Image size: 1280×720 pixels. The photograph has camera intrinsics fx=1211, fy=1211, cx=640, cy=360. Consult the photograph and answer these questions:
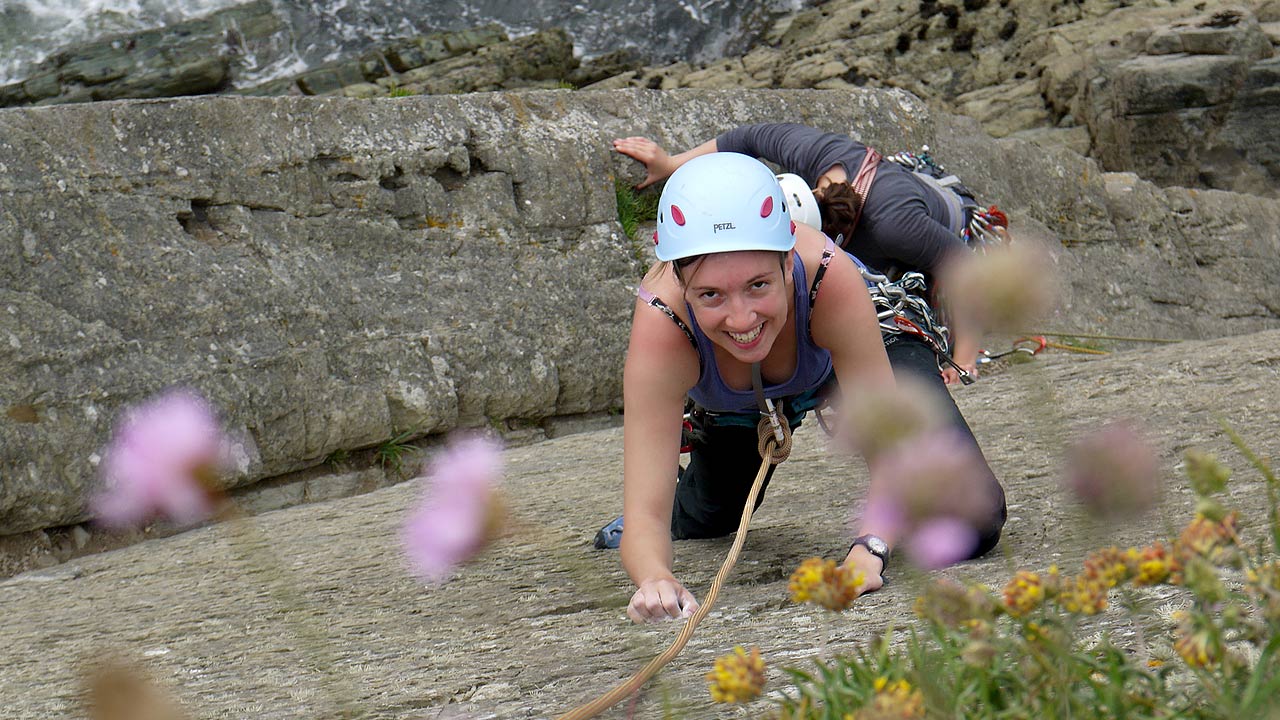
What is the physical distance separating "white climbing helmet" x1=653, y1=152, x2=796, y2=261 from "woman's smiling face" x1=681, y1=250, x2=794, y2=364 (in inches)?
1.1

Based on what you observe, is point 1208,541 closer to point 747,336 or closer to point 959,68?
point 747,336

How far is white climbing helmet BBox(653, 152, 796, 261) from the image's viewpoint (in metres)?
2.29

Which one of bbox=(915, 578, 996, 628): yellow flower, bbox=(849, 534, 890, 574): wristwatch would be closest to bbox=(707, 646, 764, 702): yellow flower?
bbox=(915, 578, 996, 628): yellow flower

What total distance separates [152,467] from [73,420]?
10.6 feet

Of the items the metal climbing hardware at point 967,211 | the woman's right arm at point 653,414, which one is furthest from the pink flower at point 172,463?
the metal climbing hardware at point 967,211

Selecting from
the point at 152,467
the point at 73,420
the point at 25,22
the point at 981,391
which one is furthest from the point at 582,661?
the point at 25,22

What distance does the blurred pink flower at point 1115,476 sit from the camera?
1051 millimetres

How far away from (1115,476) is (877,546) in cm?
143

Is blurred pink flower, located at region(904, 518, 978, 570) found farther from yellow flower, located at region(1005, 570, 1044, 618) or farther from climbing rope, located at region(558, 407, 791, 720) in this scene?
climbing rope, located at region(558, 407, 791, 720)

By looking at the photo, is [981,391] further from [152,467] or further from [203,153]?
[152,467]

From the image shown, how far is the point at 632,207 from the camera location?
17.6 ft

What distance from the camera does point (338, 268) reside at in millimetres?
4574

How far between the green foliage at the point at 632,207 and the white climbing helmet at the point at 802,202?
1579mm

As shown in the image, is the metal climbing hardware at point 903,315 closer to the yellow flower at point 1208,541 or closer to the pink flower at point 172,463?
the yellow flower at point 1208,541
